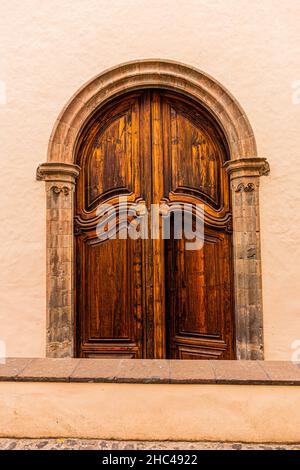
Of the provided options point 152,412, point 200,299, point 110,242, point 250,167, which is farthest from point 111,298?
point 250,167

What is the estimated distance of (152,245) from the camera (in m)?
3.30

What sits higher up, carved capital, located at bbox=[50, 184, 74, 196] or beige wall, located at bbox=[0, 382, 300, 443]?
carved capital, located at bbox=[50, 184, 74, 196]

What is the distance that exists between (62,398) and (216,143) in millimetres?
2614

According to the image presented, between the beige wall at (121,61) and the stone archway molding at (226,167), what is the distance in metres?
0.10

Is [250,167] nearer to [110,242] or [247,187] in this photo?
[247,187]

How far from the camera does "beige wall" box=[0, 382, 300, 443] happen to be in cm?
153

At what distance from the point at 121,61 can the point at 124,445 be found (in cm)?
317

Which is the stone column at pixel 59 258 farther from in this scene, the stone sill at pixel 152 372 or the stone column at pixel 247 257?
the stone column at pixel 247 257

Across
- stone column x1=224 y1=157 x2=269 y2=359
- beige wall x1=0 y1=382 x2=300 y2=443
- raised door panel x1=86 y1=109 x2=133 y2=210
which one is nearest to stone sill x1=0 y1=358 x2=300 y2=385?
beige wall x1=0 y1=382 x2=300 y2=443

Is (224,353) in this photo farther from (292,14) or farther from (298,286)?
(292,14)

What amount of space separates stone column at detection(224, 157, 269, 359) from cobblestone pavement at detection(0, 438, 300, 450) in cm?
160

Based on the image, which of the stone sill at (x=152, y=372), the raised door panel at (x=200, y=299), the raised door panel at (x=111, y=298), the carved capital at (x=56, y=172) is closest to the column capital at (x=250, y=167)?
the raised door panel at (x=200, y=299)

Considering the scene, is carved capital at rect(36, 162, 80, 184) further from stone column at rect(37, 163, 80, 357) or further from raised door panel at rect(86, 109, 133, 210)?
raised door panel at rect(86, 109, 133, 210)

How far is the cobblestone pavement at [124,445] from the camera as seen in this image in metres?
1.46
